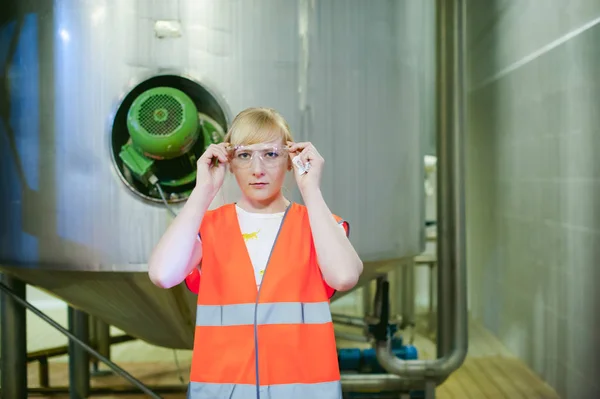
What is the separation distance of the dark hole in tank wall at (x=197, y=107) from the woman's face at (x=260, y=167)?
0.43 meters

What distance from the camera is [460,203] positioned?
2041 mm

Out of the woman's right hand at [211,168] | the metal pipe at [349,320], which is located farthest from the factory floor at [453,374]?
the woman's right hand at [211,168]

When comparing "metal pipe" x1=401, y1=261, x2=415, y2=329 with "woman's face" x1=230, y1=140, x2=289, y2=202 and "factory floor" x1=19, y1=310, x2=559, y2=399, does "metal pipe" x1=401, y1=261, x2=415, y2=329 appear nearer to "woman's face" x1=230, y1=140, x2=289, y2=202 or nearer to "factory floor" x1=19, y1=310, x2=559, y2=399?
"factory floor" x1=19, y1=310, x2=559, y2=399

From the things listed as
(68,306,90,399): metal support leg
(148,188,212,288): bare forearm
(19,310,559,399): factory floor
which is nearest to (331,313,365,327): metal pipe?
(19,310,559,399): factory floor

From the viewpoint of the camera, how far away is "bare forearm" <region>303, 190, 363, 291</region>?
Answer: 41.8 inches

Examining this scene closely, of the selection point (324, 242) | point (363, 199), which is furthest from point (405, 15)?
point (324, 242)

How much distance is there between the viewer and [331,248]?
1062 millimetres

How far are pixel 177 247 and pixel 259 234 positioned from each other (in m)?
0.16

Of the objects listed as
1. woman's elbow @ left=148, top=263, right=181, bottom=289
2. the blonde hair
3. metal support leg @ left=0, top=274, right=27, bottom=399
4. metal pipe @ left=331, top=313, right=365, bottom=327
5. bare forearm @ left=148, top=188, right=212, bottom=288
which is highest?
the blonde hair

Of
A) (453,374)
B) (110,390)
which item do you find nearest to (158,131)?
(110,390)

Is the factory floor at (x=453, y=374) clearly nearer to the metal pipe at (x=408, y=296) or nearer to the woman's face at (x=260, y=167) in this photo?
the metal pipe at (x=408, y=296)

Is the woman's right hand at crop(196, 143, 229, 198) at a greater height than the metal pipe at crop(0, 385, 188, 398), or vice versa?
the woman's right hand at crop(196, 143, 229, 198)

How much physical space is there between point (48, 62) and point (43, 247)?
0.49 m

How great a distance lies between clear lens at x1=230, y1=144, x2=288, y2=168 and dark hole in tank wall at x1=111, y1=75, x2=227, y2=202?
0.43 metres
